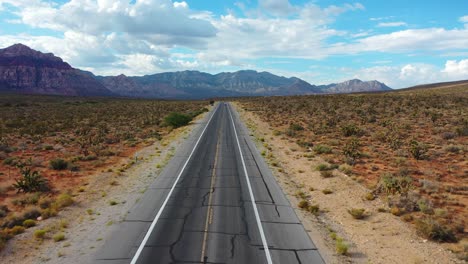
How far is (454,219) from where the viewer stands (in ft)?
50.5

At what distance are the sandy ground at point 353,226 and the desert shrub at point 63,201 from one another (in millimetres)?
12293

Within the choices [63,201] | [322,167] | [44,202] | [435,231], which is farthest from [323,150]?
[44,202]

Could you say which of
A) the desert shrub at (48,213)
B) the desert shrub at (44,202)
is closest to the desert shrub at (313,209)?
the desert shrub at (48,213)

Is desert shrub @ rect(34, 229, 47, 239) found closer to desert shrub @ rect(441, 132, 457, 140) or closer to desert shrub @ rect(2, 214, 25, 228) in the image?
desert shrub @ rect(2, 214, 25, 228)

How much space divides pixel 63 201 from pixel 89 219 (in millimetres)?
2889

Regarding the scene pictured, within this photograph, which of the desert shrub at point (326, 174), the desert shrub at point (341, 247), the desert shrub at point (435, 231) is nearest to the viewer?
the desert shrub at point (341, 247)

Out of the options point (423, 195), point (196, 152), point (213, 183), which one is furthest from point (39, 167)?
point (423, 195)

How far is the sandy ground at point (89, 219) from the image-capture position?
1225cm

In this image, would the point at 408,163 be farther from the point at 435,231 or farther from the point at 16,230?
the point at 16,230

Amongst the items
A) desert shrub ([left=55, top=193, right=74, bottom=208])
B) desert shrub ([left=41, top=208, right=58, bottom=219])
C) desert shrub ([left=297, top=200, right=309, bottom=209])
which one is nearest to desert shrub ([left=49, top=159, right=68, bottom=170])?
desert shrub ([left=55, top=193, right=74, bottom=208])

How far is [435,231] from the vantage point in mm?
13758

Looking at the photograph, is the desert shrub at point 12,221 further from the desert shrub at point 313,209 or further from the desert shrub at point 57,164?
the desert shrub at point 313,209

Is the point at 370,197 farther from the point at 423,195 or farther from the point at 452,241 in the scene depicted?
the point at 452,241

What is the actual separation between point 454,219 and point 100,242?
16.0 meters
